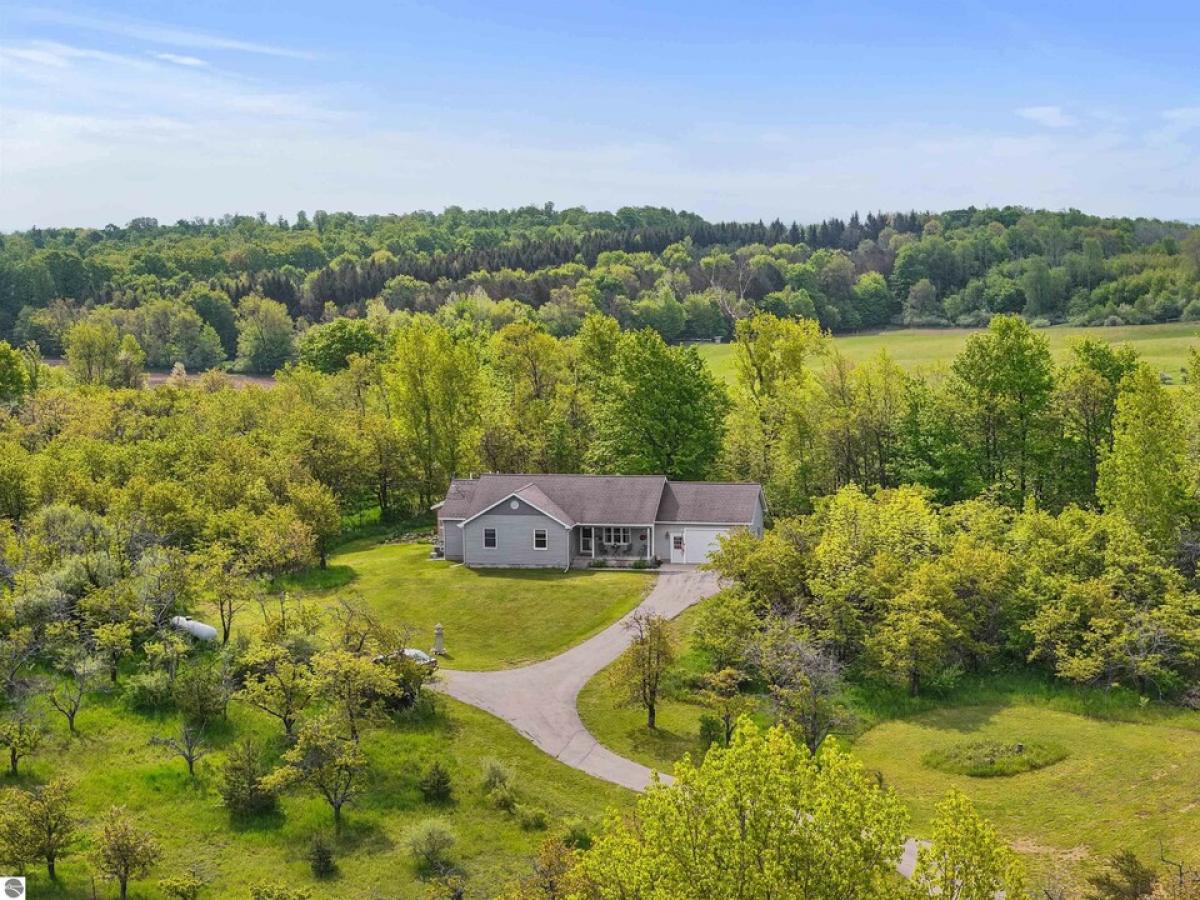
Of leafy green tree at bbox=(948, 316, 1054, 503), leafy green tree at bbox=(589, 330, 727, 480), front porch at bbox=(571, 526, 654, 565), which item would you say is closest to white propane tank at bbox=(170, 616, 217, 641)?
front porch at bbox=(571, 526, 654, 565)

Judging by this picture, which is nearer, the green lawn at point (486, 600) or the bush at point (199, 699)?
the bush at point (199, 699)

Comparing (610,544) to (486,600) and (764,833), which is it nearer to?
(486,600)

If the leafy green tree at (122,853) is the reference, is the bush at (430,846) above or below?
below

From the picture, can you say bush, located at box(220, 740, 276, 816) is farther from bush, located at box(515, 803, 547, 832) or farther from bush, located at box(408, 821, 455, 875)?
bush, located at box(515, 803, 547, 832)

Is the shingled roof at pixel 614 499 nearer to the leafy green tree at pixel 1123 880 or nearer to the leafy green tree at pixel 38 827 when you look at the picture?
the leafy green tree at pixel 1123 880

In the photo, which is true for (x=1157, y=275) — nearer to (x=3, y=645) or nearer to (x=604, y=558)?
(x=604, y=558)

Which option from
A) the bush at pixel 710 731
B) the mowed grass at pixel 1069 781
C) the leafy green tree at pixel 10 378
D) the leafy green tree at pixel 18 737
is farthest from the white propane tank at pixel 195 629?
the leafy green tree at pixel 10 378

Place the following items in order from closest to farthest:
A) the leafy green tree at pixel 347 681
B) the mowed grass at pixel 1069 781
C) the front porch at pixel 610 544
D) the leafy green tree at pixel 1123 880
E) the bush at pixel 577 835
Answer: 1. the leafy green tree at pixel 1123 880
2. the mowed grass at pixel 1069 781
3. the bush at pixel 577 835
4. the leafy green tree at pixel 347 681
5. the front porch at pixel 610 544
